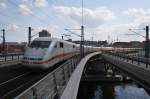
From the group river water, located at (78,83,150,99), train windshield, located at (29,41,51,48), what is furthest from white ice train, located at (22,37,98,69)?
river water, located at (78,83,150,99)

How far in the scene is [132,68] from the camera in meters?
31.5

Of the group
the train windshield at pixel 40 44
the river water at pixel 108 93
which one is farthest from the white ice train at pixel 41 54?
the river water at pixel 108 93

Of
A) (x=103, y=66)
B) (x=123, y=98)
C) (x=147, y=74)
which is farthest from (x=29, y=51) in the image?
(x=103, y=66)

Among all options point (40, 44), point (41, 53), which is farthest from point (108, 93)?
point (41, 53)

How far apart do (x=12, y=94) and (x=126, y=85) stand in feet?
163

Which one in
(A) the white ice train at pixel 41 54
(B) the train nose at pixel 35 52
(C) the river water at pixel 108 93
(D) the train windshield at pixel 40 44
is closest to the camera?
(A) the white ice train at pixel 41 54

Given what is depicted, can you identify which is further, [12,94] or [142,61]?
[142,61]

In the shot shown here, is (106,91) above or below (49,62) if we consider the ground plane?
below

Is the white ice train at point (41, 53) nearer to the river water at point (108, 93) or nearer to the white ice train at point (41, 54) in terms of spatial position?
the white ice train at point (41, 54)

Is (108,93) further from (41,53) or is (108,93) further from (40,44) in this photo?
(41,53)

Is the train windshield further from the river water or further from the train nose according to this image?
the river water

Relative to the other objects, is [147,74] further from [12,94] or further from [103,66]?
[103,66]

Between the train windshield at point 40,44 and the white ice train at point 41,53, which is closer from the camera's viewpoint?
the white ice train at point 41,53

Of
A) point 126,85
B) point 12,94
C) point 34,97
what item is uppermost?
point 34,97
